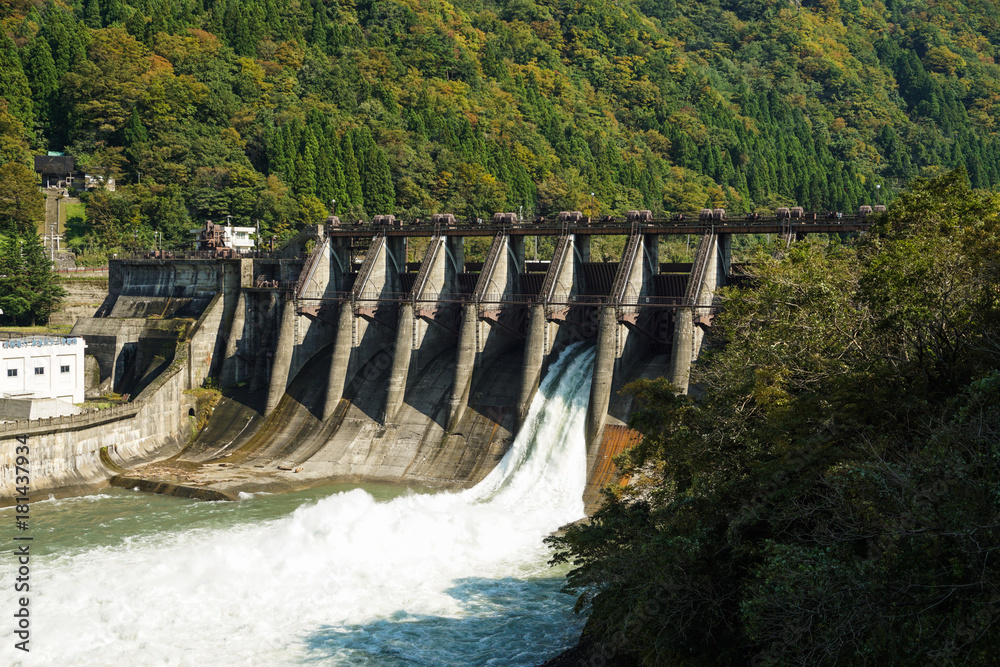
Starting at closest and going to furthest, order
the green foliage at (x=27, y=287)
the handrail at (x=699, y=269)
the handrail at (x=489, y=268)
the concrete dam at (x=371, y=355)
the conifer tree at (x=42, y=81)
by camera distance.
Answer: the handrail at (x=699, y=269) → the concrete dam at (x=371, y=355) → the handrail at (x=489, y=268) → the green foliage at (x=27, y=287) → the conifer tree at (x=42, y=81)

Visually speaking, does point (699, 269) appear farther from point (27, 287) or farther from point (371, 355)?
point (27, 287)

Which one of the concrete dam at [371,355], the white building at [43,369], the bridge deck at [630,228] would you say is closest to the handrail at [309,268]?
the concrete dam at [371,355]

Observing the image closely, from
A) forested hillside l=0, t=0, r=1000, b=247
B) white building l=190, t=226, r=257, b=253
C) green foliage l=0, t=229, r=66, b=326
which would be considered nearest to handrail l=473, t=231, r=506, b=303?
white building l=190, t=226, r=257, b=253

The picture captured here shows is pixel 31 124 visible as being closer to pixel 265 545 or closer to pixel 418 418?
pixel 418 418

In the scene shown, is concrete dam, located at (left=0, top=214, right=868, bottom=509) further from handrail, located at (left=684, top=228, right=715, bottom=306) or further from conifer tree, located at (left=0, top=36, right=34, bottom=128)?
conifer tree, located at (left=0, top=36, right=34, bottom=128)

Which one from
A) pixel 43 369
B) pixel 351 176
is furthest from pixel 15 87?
pixel 43 369

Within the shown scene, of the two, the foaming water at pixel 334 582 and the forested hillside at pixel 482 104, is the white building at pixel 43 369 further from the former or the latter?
the forested hillside at pixel 482 104

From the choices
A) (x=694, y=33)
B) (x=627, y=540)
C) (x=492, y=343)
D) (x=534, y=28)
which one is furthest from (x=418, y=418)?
(x=694, y=33)

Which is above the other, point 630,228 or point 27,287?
point 630,228
